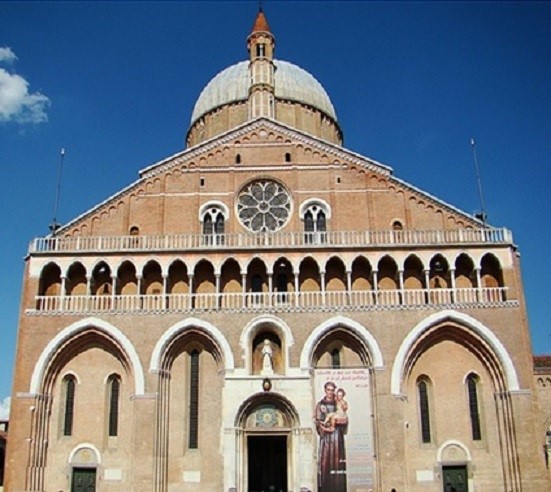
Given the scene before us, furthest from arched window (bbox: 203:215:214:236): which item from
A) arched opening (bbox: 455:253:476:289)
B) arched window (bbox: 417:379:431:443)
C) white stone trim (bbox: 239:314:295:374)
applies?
arched window (bbox: 417:379:431:443)

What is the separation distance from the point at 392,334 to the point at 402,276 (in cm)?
247

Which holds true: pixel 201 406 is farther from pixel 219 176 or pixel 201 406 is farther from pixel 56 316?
pixel 219 176

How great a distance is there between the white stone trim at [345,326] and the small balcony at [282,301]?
601 millimetres

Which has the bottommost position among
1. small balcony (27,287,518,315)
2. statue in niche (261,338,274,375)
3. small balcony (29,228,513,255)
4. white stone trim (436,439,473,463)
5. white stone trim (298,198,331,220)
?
white stone trim (436,439,473,463)

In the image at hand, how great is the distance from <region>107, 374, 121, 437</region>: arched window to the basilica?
0.18 feet

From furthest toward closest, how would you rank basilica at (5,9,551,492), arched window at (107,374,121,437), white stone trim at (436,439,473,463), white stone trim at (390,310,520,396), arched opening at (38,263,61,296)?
arched opening at (38,263,61,296), arched window at (107,374,121,437), white stone trim at (390,310,520,396), white stone trim at (436,439,473,463), basilica at (5,9,551,492)

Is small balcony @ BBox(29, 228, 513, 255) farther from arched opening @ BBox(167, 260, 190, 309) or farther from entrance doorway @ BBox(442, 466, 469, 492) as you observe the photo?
entrance doorway @ BBox(442, 466, 469, 492)

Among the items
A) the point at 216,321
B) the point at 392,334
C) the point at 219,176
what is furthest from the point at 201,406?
the point at 219,176

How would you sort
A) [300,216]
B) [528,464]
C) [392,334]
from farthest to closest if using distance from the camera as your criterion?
[300,216], [392,334], [528,464]

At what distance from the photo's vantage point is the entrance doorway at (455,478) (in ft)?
85.5

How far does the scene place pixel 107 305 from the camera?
28.0m

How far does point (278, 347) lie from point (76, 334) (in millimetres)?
8194

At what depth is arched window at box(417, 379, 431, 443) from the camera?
26.8 m

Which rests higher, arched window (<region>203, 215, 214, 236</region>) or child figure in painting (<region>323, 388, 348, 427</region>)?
arched window (<region>203, 215, 214, 236</region>)
